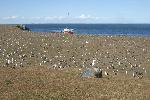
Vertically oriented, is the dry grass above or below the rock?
below

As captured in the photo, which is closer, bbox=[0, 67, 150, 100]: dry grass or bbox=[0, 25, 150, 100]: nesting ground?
bbox=[0, 67, 150, 100]: dry grass

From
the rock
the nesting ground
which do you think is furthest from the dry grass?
the rock

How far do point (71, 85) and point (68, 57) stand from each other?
792 inches

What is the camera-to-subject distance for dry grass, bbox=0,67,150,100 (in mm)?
27156

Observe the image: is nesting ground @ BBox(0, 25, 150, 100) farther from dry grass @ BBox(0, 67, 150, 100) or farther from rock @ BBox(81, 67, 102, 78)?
rock @ BBox(81, 67, 102, 78)

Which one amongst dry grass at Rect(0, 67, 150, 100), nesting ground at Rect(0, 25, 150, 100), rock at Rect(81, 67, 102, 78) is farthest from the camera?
rock at Rect(81, 67, 102, 78)

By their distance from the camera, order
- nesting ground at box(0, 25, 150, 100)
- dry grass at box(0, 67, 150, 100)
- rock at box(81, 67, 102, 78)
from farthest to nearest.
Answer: rock at box(81, 67, 102, 78)
nesting ground at box(0, 25, 150, 100)
dry grass at box(0, 67, 150, 100)

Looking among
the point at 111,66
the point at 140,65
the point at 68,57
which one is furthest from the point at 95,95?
the point at 68,57

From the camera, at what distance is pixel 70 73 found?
1431 inches

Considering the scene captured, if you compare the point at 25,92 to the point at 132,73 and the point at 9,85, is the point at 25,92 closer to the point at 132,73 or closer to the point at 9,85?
the point at 9,85

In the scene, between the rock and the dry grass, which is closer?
the dry grass

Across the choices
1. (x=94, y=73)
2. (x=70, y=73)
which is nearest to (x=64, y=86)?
(x=94, y=73)

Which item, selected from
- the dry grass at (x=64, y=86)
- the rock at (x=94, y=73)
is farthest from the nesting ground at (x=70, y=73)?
the rock at (x=94, y=73)

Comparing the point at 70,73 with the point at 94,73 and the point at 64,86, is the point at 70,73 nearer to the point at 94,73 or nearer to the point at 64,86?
the point at 94,73
